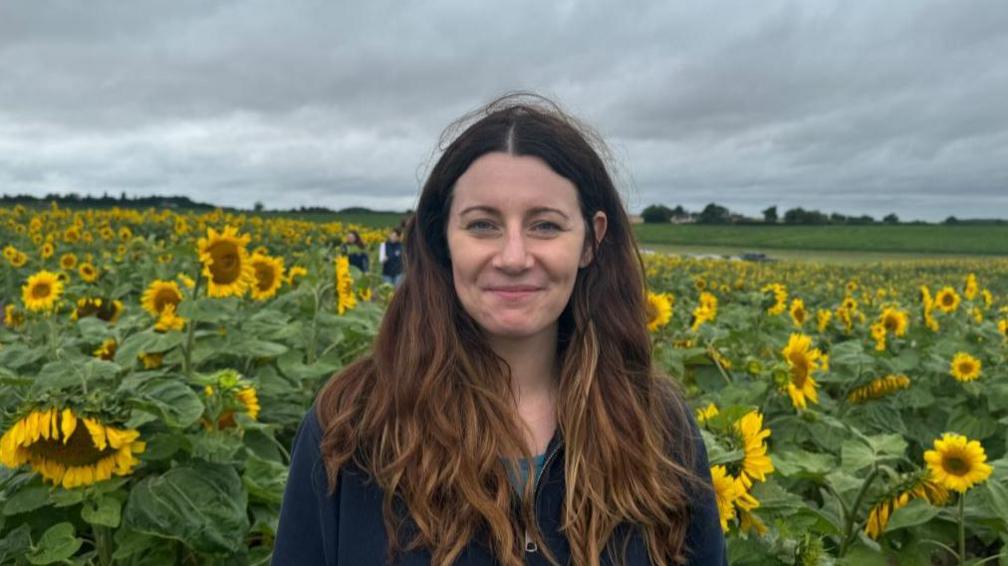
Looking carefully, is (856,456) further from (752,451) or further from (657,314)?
(657,314)

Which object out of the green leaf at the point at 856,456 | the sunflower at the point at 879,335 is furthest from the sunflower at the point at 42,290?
the sunflower at the point at 879,335

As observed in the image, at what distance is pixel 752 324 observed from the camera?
221 inches

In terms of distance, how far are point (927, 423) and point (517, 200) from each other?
3504 millimetres

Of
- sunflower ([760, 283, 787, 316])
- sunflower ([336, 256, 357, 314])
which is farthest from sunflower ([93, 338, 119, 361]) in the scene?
sunflower ([760, 283, 787, 316])

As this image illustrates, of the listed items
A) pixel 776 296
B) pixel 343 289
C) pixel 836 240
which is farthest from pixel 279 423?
pixel 836 240

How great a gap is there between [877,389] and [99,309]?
4.09 meters

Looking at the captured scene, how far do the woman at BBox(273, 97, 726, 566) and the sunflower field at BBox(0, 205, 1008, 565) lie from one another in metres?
0.33

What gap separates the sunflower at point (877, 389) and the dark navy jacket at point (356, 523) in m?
2.67

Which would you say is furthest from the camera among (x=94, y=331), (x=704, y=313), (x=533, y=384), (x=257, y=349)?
(x=704, y=313)

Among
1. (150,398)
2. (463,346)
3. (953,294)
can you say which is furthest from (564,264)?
(953,294)

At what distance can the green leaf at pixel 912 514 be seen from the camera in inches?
95.3

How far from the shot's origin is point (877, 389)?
168 inches

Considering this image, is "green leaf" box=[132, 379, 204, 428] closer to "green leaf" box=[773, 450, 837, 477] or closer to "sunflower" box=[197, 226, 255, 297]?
"sunflower" box=[197, 226, 255, 297]

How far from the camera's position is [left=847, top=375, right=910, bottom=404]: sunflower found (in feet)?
14.0
